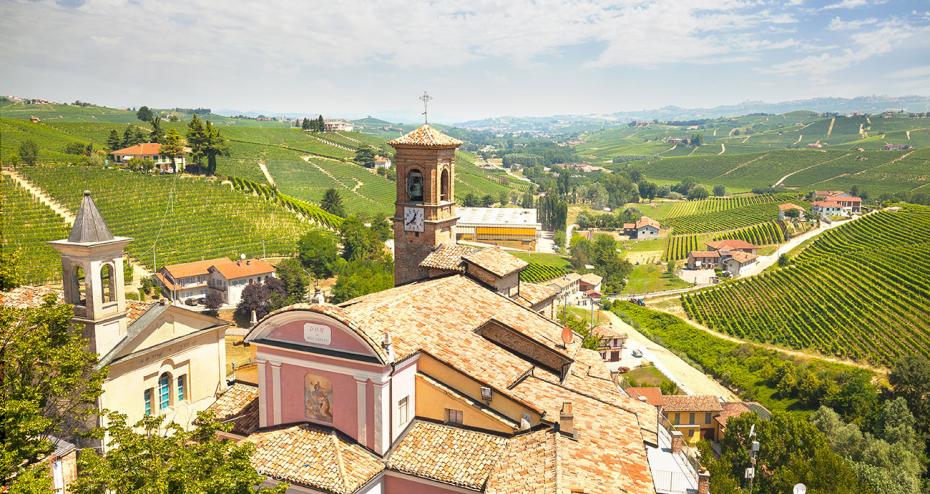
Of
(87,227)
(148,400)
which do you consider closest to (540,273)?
(148,400)

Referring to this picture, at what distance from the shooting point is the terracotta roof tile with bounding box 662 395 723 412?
142 ft

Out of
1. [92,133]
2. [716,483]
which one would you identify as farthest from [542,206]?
[716,483]

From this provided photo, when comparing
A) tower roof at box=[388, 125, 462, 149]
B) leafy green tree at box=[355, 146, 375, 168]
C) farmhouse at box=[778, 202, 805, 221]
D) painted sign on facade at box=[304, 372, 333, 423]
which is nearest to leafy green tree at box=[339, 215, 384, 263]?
tower roof at box=[388, 125, 462, 149]

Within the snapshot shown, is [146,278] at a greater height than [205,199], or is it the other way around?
[205,199]

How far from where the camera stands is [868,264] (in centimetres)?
7188

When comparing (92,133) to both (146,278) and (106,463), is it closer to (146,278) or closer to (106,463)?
(146,278)

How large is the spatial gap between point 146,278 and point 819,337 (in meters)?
65.7

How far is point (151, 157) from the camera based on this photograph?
9050cm

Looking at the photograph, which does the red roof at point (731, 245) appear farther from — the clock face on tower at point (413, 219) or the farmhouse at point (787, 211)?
the clock face on tower at point (413, 219)

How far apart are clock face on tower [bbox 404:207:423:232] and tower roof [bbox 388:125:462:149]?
2803mm

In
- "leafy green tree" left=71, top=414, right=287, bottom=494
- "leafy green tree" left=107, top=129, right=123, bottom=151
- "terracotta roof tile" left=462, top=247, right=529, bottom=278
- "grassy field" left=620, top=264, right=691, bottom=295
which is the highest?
"leafy green tree" left=107, top=129, right=123, bottom=151

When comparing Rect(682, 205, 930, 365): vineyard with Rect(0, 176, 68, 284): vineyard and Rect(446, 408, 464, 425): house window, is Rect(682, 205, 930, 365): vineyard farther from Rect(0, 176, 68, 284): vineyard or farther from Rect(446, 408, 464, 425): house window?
Rect(0, 176, 68, 284): vineyard

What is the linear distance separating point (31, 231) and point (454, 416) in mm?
54465

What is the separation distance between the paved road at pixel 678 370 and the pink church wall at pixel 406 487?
137ft
